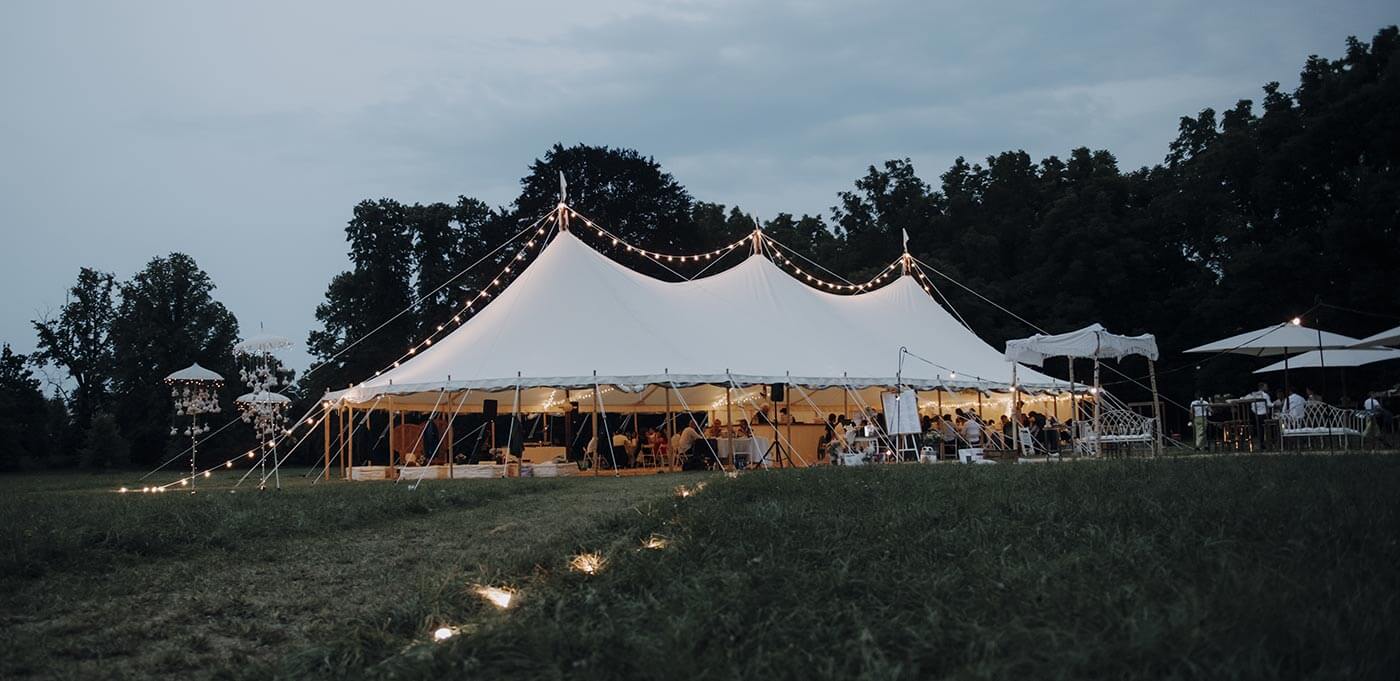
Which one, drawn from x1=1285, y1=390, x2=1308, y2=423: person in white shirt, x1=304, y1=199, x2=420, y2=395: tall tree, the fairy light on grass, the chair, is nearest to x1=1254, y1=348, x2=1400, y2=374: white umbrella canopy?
x1=1285, y1=390, x2=1308, y2=423: person in white shirt

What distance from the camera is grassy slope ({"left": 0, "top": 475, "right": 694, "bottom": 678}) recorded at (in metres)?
3.75

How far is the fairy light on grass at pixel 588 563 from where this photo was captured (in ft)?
14.4

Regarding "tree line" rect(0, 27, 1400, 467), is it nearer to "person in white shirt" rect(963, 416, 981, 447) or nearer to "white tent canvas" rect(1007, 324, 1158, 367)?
→ "person in white shirt" rect(963, 416, 981, 447)

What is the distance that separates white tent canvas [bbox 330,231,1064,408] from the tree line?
4494 millimetres

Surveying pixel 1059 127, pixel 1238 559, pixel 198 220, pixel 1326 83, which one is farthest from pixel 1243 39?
pixel 198 220

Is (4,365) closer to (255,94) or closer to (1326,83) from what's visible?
(255,94)

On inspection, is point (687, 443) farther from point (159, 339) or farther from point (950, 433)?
point (159, 339)

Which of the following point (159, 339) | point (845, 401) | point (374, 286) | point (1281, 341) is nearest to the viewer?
point (1281, 341)

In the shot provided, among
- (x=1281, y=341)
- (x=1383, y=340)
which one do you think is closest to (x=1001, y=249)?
(x=1281, y=341)

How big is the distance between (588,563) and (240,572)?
212 centimetres

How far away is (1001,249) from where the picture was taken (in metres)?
33.8

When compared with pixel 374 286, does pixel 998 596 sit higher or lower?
lower

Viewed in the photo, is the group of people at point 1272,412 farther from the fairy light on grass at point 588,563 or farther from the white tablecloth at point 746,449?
the fairy light on grass at point 588,563

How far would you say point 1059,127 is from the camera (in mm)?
36688
